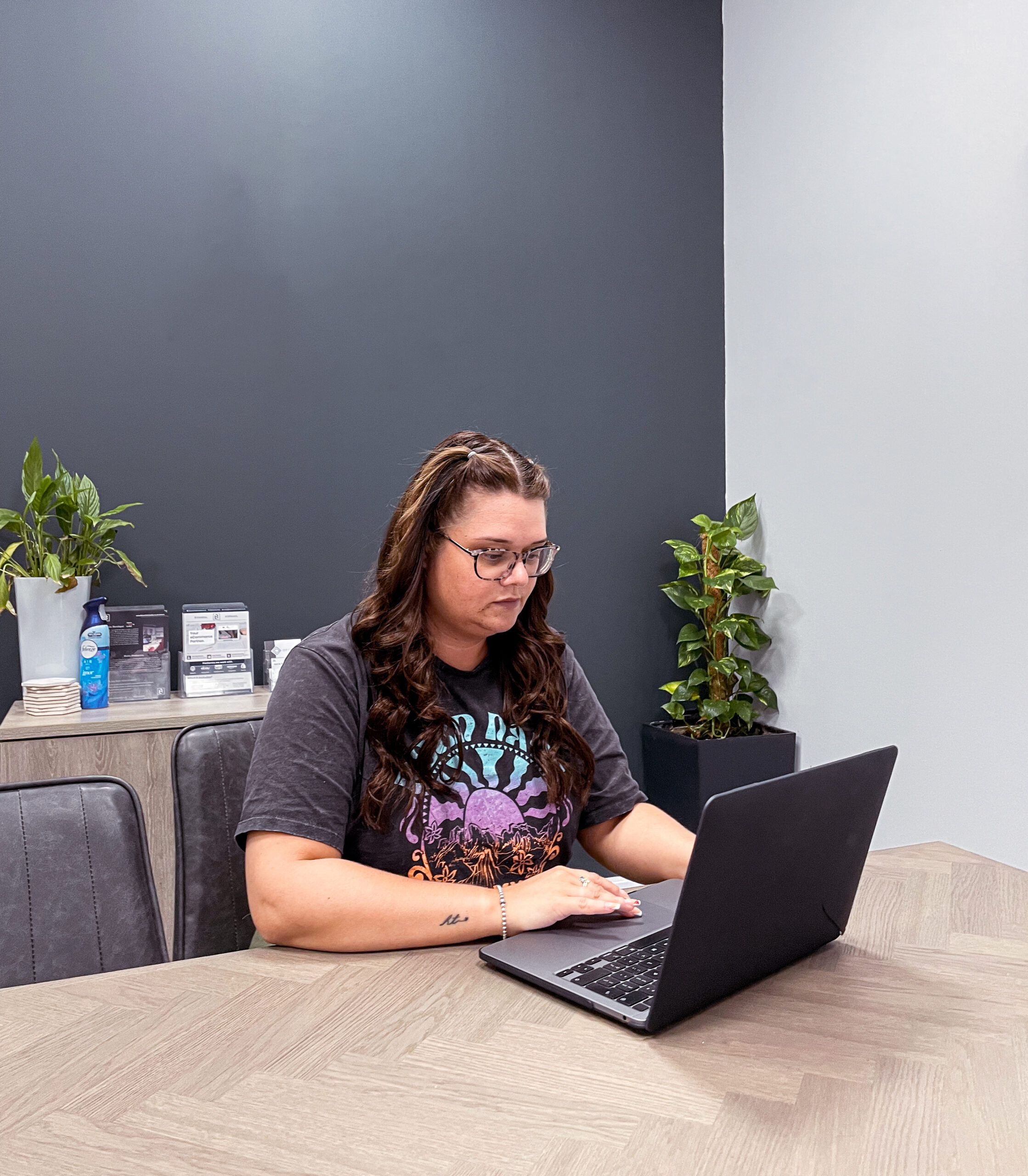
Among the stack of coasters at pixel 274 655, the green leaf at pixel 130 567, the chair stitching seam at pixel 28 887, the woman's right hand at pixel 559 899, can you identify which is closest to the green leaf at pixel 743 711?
the stack of coasters at pixel 274 655

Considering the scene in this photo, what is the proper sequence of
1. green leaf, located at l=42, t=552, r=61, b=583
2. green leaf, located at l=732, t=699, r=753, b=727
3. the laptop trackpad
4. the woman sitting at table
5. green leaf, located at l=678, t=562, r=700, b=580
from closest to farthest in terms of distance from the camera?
the laptop trackpad
the woman sitting at table
green leaf, located at l=42, t=552, r=61, b=583
green leaf, located at l=732, t=699, r=753, b=727
green leaf, located at l=678, t=562, r=700, b=580

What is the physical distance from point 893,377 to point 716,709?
120 cm

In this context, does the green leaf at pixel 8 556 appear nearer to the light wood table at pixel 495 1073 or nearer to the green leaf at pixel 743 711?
the light wood table at pixel 495 1073

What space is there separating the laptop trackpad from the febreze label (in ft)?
5.67

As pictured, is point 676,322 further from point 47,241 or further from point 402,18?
point 47,241

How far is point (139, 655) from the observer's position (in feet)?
8.99

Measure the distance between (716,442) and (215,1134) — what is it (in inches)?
129

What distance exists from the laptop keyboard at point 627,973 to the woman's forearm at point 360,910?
153 millimetres

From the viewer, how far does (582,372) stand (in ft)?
11.6

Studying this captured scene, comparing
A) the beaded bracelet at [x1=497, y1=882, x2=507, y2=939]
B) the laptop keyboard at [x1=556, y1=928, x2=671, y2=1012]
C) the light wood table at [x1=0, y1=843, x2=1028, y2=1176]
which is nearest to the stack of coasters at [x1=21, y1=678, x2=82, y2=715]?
the light wood table at [x1=0, y1=843, x2=1028, y2=1176]

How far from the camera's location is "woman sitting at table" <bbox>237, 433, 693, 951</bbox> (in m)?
1.24

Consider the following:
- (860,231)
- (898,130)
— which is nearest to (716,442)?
(860,231)

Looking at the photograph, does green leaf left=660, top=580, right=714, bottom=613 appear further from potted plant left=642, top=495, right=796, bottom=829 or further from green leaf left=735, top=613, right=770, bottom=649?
green leaf left=735, top=613, right=770, bottom=649

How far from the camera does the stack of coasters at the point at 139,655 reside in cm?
272
